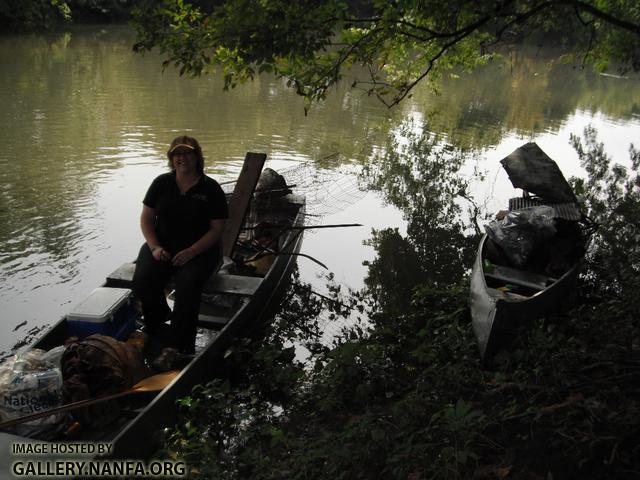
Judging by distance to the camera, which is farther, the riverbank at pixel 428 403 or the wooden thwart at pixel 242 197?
the wooden thwart at pixel 242 197

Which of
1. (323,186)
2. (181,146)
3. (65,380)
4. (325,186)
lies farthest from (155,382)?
(325,186)

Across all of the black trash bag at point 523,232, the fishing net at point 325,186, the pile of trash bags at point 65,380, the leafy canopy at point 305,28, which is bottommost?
the pile of trash bags at point 65,380

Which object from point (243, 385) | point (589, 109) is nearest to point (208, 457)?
point (243, 385)

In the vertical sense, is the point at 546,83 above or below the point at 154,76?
above

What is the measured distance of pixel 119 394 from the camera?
3533 mm

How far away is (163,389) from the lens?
3.66 meters

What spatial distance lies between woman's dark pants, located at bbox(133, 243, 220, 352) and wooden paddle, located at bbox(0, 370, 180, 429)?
1.35 feet

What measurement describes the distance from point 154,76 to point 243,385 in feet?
56.8

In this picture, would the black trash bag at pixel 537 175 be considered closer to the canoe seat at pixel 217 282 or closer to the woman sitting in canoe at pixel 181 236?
the canoe seat at pixel 217 282

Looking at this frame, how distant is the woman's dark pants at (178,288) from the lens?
4406 mm

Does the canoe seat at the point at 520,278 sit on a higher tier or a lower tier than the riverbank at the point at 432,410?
higher

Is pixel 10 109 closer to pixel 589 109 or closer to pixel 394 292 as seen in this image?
pixel 394 292

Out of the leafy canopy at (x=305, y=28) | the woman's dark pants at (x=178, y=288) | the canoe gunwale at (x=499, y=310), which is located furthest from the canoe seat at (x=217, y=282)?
the canoe gunwale at (x=499, y=310)

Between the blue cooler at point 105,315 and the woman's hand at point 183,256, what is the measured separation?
1.46ft
